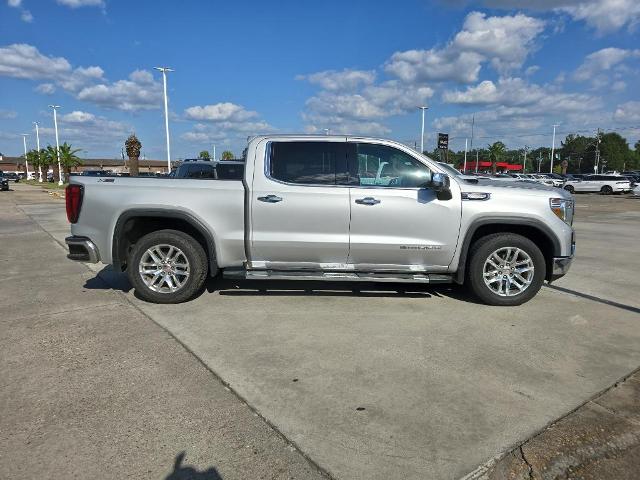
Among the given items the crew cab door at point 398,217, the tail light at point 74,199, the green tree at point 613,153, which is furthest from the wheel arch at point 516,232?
the green tree at point 613,153

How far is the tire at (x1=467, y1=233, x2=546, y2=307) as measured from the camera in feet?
16.8

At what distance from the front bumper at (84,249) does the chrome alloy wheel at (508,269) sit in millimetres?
4338

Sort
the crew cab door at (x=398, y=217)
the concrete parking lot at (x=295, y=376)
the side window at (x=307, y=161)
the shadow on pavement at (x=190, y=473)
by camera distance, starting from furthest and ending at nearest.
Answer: the side window at (x=307, y=161) < the crew cab door at (x=398, y=217) < the concrete parking lot at (x=295, y=376) < the shadow on pavement at (x=190, y=473)

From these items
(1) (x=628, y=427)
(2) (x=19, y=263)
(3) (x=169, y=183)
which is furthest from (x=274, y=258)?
(2) (x=19, y=263)

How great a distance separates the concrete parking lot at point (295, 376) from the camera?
2.58 meters

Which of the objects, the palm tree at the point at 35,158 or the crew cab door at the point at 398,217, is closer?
the crew cab door at the point at 398,217

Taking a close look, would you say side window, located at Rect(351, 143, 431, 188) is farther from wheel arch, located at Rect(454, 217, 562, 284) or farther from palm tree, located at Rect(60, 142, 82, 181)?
palm tree, located at Rect(60, 142, 82, 181)

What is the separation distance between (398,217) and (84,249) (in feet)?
11.4

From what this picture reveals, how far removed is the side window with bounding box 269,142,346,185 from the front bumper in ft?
7.02

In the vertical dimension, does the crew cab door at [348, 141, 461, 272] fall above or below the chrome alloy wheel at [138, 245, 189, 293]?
above

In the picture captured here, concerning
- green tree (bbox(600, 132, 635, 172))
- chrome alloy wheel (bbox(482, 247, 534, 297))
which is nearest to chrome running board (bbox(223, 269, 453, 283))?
chrome alloy wheel (bbox(482, 247, 534, 297))

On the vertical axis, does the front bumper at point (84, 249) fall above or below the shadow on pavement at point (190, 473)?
above

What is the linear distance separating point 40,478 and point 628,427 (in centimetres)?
340

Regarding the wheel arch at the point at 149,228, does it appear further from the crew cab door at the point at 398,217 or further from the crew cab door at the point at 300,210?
the crew cab door at the point at 398,217
